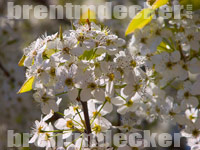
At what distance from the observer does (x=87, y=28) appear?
878mm

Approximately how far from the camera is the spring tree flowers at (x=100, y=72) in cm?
78

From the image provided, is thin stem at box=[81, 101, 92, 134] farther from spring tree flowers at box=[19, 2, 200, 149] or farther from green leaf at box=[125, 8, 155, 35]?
green leaf at box=[125, 8, 155, 35]

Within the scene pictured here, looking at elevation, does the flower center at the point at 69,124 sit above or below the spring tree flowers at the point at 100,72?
below

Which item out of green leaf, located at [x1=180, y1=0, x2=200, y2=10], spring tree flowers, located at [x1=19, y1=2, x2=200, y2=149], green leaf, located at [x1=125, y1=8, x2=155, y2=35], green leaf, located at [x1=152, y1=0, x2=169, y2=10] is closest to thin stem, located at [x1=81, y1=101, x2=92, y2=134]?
spring tree flowers, located at [x1=19, y1=2, x2=200, y2=149]

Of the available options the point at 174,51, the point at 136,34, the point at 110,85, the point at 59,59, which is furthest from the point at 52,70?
the point at 174,51

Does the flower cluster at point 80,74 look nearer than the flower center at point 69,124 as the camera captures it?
Yes

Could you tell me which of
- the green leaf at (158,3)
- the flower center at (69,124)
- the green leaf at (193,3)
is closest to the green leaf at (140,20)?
the green leaf at (158,3)

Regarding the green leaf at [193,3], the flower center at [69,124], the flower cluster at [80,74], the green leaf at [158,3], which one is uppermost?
the green leaf at [193,3]

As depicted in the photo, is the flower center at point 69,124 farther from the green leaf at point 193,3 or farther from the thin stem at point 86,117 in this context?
the green leaf at point 193,3

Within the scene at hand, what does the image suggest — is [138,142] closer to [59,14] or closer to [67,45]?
[67,45]

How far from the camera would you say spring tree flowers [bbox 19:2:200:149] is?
0.78 m

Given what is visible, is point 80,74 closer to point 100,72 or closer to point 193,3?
point 100,72

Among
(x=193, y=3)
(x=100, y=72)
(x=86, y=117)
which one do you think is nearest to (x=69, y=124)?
(x=86, y=117)

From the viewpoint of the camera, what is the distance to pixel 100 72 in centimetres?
80
